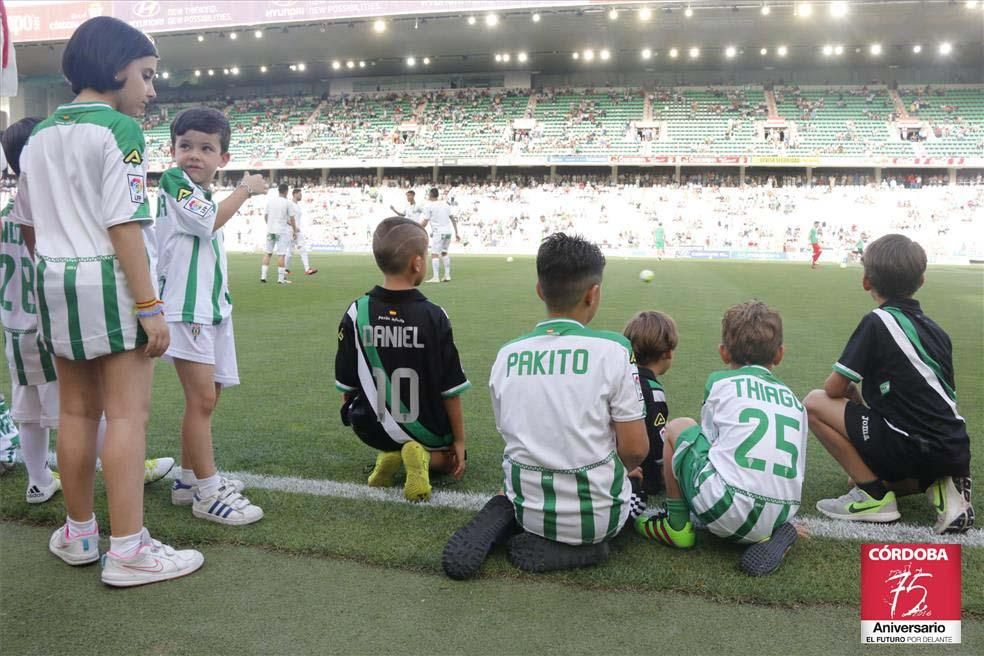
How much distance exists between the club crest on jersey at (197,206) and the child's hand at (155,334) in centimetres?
67

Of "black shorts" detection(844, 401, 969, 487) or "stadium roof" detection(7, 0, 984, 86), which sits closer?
"black shorts" detection(844, 401, 969, 487)

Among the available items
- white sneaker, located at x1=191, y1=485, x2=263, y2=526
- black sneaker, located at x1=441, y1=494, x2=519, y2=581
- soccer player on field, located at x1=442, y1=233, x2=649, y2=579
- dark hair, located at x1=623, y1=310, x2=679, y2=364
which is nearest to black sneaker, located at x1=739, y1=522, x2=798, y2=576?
soccer player on field, located at x1=442, y1=233, x2=649, y2=579

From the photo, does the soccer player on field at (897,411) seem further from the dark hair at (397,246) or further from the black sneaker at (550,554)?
the dark hair at (397,246)

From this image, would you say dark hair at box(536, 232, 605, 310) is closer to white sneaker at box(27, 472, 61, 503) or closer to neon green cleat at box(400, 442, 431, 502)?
neon green cleat at box(400, 442, 431, 502)

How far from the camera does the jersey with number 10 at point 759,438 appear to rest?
2.53 m

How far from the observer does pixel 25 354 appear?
120 inches

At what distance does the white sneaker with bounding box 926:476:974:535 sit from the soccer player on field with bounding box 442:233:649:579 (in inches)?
55.4

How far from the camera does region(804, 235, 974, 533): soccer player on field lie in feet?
9.42

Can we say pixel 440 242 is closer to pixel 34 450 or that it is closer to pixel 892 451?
pixel 34 450

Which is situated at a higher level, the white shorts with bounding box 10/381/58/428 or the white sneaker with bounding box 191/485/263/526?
the white shorts with bounding box 10/381/58/428

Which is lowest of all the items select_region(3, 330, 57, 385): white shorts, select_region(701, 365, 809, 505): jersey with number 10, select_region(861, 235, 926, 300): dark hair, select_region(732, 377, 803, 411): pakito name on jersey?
select_region(701, 365, 809, 505): jersey with number 10

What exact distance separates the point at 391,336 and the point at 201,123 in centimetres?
124

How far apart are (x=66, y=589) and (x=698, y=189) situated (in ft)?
126

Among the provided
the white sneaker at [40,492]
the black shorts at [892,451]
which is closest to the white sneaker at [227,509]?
the white sneaker at [40,492]
